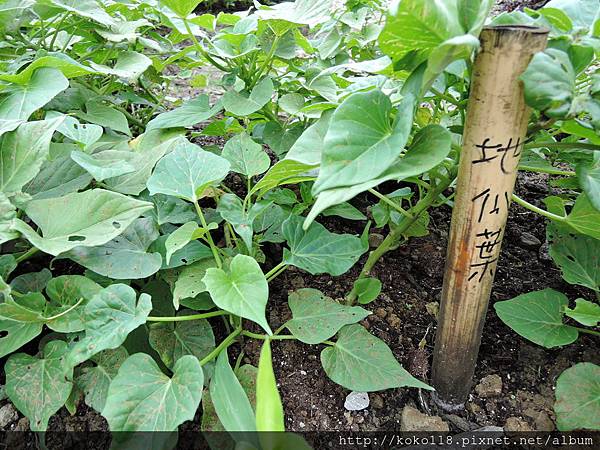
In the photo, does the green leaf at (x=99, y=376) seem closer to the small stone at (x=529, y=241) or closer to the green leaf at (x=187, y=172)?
the green leaf at (x=187, y=172)

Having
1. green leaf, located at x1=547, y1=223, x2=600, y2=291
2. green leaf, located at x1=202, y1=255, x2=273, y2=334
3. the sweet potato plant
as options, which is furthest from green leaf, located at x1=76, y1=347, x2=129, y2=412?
green leaf, located at x1=547, y1=223, x2=600, y2=291

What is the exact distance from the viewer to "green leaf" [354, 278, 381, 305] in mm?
818

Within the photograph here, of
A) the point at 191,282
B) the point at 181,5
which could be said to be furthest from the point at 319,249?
the point at 181,5

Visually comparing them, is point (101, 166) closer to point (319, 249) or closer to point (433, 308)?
point (319, 249)

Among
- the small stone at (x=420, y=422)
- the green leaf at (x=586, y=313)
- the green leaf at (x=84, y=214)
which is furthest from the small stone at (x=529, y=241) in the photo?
the green leaf at (x=84, y=214)

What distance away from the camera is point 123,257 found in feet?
2.50

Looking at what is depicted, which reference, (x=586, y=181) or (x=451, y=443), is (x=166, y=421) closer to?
(x=451, y=443)

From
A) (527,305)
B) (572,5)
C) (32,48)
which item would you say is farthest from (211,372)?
(32,48)

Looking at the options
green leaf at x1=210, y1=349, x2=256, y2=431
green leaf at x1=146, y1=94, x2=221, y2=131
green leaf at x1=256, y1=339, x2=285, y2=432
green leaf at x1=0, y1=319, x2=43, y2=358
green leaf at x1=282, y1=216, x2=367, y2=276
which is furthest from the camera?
green leaf at x1=146, y1=94, x2=221, y2=131

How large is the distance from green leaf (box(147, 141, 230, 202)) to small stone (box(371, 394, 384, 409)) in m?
0.46

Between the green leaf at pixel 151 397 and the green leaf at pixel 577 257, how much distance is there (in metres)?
0.67

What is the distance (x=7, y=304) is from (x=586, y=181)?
2.60 ft

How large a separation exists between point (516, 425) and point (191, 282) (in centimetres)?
58

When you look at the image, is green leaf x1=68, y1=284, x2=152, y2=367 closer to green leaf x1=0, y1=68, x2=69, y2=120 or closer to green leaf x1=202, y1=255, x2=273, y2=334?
green leaf x1=202, y1=255, x2=273, y2=334
